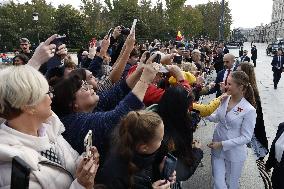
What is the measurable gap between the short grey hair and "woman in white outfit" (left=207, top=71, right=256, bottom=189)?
263cm

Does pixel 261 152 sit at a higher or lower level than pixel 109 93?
lower

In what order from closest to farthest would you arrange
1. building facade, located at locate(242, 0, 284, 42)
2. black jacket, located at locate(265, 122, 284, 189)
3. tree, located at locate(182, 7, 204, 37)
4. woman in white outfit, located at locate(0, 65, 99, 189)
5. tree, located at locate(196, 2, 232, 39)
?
woman in white outfit, located at locate(0, 65, 99, 189), black jacket, located at locate(265, 122, 284, 189), tree, located at locate(182, 7, 204, 37), tree, located at locate(196, 2, 232, 39), building facade, located at locate(242, 0, 284, 42)

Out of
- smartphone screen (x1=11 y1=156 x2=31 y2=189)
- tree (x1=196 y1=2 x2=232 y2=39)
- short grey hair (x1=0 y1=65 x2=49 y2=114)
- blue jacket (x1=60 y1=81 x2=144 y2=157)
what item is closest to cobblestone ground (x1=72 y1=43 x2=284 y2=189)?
blue jacket (x1=60 y1=81 x2=144 y2=157)

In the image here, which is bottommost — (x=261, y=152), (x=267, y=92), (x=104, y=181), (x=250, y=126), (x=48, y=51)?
(x=267, y=92)

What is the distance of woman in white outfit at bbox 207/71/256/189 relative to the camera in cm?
387

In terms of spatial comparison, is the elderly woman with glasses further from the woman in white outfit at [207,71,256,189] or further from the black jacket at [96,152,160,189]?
the woman in white outfit at [207,71,256,189]

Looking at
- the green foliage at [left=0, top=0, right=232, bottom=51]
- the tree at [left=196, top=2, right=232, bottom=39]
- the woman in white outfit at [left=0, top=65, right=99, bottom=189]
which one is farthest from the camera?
the tree at [left=196, top=2, right=232, bottom=39]

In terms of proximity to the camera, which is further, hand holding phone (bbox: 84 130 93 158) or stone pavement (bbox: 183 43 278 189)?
stone pavement (bbox: 183 43 278 189)

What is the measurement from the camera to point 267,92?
48.4ft

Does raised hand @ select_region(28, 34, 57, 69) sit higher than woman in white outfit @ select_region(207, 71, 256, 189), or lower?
higher

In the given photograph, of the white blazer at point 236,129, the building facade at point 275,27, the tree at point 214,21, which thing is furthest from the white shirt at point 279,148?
the building facade at point 275,27

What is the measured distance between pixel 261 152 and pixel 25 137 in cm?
418

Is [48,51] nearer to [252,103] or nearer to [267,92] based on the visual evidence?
[252,103]

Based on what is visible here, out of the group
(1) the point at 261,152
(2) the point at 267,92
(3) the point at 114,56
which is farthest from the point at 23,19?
(1) the point at 261,152
